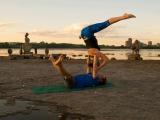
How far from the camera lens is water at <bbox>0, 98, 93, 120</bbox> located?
9219mm

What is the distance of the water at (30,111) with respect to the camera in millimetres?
9219

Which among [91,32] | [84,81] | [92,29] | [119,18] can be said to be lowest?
[84,81]

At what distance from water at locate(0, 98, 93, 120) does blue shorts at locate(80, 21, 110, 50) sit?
4.08 metres

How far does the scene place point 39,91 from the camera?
44.5 feet

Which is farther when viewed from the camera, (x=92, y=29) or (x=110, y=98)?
(x=92, y=29)

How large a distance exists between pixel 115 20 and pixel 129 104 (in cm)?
421

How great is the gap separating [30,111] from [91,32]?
213 inches

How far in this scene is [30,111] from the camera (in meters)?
9.97

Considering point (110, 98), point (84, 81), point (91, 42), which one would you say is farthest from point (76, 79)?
point (110, 98)

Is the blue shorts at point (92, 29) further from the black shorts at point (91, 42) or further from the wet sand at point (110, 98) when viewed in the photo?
the wet sand at point (110, 98)

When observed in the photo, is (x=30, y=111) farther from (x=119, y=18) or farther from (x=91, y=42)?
(x=119, y=18)

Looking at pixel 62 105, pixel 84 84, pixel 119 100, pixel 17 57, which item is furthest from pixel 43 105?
pixel 17 57

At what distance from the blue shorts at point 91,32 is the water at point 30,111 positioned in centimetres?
408

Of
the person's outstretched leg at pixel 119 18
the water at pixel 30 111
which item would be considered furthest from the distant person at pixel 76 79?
the water at pixel 30 111
